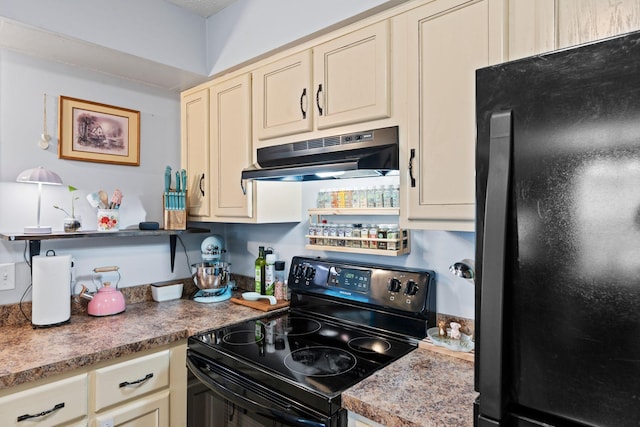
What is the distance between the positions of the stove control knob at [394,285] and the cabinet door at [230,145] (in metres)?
0.80

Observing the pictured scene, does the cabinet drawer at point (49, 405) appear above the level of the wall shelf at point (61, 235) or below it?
below

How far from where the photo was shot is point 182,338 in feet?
5.55

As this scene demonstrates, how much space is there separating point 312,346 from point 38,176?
146 centimetres

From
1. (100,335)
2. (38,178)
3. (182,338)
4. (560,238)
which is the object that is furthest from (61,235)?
(560,238)

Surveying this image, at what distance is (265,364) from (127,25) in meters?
1.76

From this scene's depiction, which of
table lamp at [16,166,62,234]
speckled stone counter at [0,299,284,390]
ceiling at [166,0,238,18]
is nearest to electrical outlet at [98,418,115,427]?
speckled stone counter at [0,299,284,390]

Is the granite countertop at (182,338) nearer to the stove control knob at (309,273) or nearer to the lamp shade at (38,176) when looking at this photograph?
the stove control knob at (309,273)

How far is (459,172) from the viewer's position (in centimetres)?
122

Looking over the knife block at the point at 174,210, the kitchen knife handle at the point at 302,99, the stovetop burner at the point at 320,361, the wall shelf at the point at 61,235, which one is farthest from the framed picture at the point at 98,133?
the stovetop burner at the point at 320,361

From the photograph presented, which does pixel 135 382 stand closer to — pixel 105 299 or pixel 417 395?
pixel 105 299

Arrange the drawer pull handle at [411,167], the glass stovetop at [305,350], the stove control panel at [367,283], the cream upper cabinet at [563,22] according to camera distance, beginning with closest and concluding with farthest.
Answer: the cream upper cabinet at [563,22]
the glass stovetop at [305,350]
the drawer pull handle at [411,167]
the stove control panel at [367,283]

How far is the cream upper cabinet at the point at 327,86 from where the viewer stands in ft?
4.70

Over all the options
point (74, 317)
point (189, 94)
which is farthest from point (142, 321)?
point (189, 94)

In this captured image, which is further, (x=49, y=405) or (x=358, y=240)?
(x=358, y=240)
